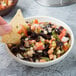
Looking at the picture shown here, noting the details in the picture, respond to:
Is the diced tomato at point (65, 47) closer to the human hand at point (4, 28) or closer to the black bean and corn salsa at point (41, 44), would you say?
the black bean and corn salsa at point (41, 44)

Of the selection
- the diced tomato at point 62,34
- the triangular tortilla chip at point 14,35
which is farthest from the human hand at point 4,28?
the diced tomato at point 62,34

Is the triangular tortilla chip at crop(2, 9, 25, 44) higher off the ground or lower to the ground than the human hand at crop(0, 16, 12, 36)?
lower

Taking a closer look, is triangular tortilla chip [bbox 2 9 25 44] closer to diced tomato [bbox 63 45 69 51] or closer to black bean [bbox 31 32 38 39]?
black bean [bbox 31 32 38 39]

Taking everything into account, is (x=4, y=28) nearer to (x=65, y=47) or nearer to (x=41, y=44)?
(x=41, y=44)

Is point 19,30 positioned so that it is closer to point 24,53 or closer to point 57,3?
point 24,53

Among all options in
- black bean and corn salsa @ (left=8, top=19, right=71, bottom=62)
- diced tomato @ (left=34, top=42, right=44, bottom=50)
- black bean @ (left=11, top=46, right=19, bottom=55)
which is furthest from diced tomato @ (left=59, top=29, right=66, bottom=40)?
black bean @ (left=11, top=46, right=19, bottom=55)

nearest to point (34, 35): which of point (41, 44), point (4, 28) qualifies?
point (41, 44)

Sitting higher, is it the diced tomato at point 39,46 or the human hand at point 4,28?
the human hand at point 4,28

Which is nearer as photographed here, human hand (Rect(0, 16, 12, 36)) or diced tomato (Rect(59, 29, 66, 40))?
human hand (Rect(0, 16, 12, 36))
